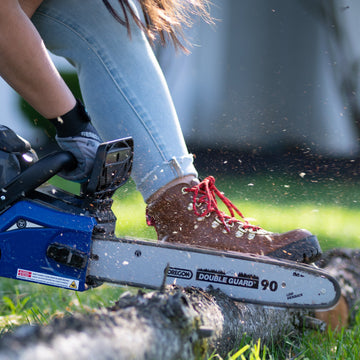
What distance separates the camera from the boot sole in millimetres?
1545

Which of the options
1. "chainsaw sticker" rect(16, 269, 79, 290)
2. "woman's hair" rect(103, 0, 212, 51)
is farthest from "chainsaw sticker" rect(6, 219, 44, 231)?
"woman's hair" rect(103, 0, 212, 51)

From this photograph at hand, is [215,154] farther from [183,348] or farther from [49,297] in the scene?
[183,348]

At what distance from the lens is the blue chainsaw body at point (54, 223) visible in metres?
1.44

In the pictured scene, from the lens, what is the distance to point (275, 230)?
355 cm

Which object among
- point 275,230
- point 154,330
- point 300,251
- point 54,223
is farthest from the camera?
point 275,230

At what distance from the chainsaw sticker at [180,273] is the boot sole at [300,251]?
27 cm

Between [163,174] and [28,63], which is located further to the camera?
[163,174]

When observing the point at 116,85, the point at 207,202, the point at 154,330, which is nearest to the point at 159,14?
the point at 116,85

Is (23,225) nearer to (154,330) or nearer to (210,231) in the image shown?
(210,231)

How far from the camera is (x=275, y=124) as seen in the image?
1048cm

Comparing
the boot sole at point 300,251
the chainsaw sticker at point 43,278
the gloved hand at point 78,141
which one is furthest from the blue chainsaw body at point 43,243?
the boot sole at point 300,251

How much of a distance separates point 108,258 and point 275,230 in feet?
7.42

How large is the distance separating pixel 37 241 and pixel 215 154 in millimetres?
8957

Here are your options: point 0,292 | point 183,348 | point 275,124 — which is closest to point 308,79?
point 275,124
